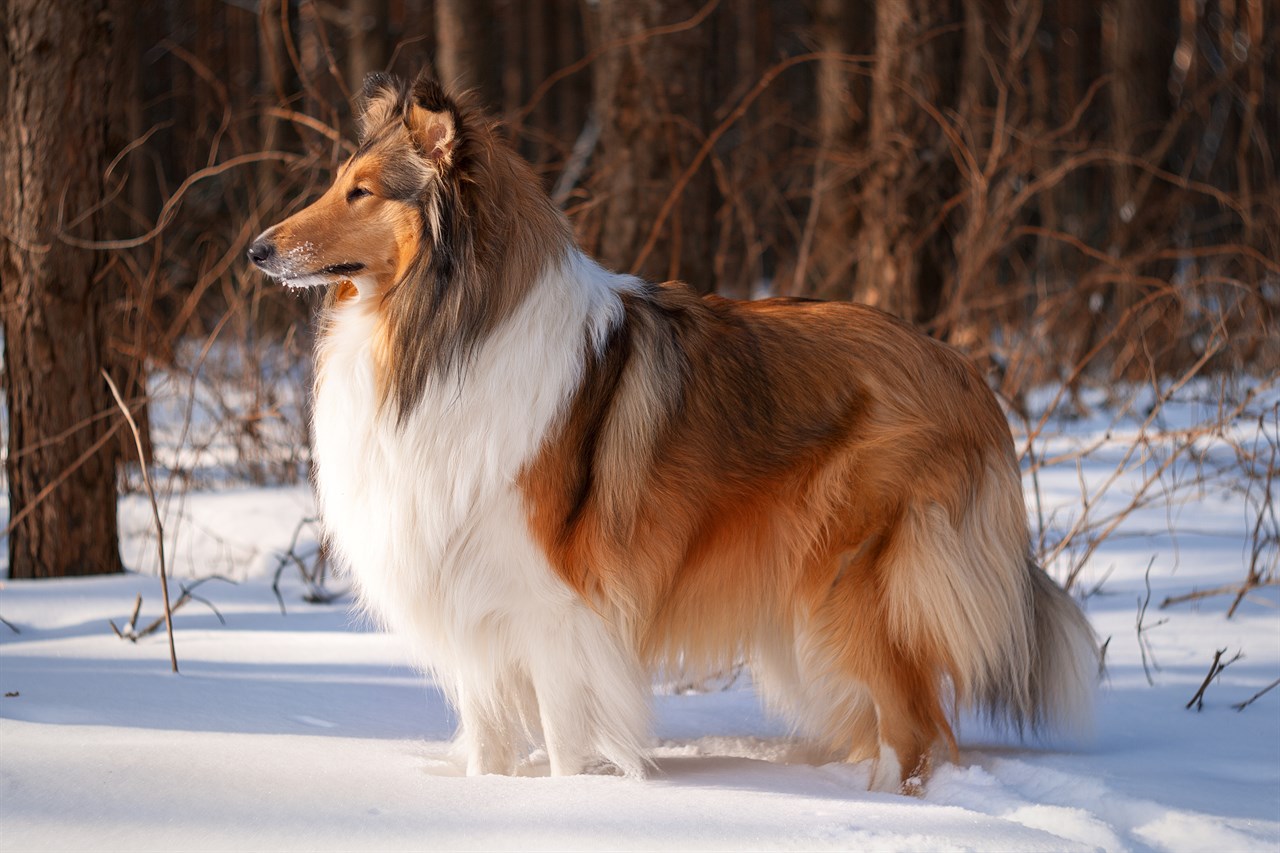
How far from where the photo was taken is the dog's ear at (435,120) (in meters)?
2.90

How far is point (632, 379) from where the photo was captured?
9.93 ft

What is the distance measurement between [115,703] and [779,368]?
75.4 inches

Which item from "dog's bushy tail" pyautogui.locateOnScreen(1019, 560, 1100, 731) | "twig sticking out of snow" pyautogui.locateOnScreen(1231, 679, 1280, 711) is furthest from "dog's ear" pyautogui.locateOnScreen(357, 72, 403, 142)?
"twig sticking out of snow" pyautogui.locateOnScreen(1231, 679, 1280, 711)

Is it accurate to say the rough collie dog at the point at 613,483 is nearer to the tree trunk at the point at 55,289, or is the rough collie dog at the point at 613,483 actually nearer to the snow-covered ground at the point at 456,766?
the snow-covered ground at the point at 456,766

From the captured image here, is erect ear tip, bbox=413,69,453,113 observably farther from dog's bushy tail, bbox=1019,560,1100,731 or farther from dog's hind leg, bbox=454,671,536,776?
dog's bushy tail, bbox=1019,560,1100,731

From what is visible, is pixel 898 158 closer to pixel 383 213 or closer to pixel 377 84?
pixel 377 84

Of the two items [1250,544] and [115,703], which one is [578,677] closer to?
[115,703]

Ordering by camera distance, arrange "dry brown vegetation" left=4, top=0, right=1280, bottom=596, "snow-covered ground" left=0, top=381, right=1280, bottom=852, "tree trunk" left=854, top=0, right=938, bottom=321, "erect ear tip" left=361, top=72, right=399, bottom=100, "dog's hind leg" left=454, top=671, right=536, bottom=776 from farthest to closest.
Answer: "tree trunk" left=854, top=0, right=938, bottom=321
"dry brown vegetation" left=4, top=0, right=1280, bottom=596
"erect ear tip" left=361, top=72, right=399, bottom=100
"dog's hind leg" left=454, top=671, right=536, bottom=776
"snow-covered ground" left=0, top=381, right=1280, bottom=852

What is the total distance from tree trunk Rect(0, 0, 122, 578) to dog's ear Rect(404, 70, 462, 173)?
6.20ft

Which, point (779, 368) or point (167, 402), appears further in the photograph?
point (167, 402)

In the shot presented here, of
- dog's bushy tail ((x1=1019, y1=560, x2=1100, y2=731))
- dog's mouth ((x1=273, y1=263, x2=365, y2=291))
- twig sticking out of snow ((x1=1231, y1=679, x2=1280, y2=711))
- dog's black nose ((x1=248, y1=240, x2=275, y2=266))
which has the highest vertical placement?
dog's black nose ((x1=248, y1=240, x2=275, y2=266))

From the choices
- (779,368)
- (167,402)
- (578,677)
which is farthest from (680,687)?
(167,402)

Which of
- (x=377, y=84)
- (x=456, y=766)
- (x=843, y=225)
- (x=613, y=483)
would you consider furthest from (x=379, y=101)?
(x=843, y=225)

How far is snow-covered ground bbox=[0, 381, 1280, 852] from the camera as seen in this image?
2264 millimetres
